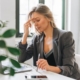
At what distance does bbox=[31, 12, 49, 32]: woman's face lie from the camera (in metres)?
1.82

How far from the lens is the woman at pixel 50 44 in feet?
5.69

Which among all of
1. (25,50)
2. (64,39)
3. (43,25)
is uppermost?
(43,25)

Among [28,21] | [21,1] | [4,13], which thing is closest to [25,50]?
[28,21]

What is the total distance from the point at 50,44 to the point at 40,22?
0.75ft

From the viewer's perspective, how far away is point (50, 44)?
1.86 m

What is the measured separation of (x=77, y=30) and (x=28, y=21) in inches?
65.0

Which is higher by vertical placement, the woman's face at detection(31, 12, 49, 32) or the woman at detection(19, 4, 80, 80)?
the woman's face at detection(31, 12, 49, 32)

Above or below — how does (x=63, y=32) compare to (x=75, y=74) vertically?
above

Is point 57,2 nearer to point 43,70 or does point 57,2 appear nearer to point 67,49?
point 67,49

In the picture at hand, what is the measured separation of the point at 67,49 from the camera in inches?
68.8

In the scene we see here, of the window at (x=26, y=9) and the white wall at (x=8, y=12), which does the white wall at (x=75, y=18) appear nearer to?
the window at (x=26, y=9)

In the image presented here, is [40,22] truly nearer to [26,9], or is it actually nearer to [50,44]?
[50,44]

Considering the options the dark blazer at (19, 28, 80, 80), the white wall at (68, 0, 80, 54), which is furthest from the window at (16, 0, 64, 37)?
the dark blazer at (19, 28, 80, 80)

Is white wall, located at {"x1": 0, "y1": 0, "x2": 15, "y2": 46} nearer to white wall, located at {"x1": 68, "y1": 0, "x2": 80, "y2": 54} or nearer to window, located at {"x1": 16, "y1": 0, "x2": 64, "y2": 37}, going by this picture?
window, located at {"x1": 16, "y1": 0, "x2": 64, "y2": 37}
